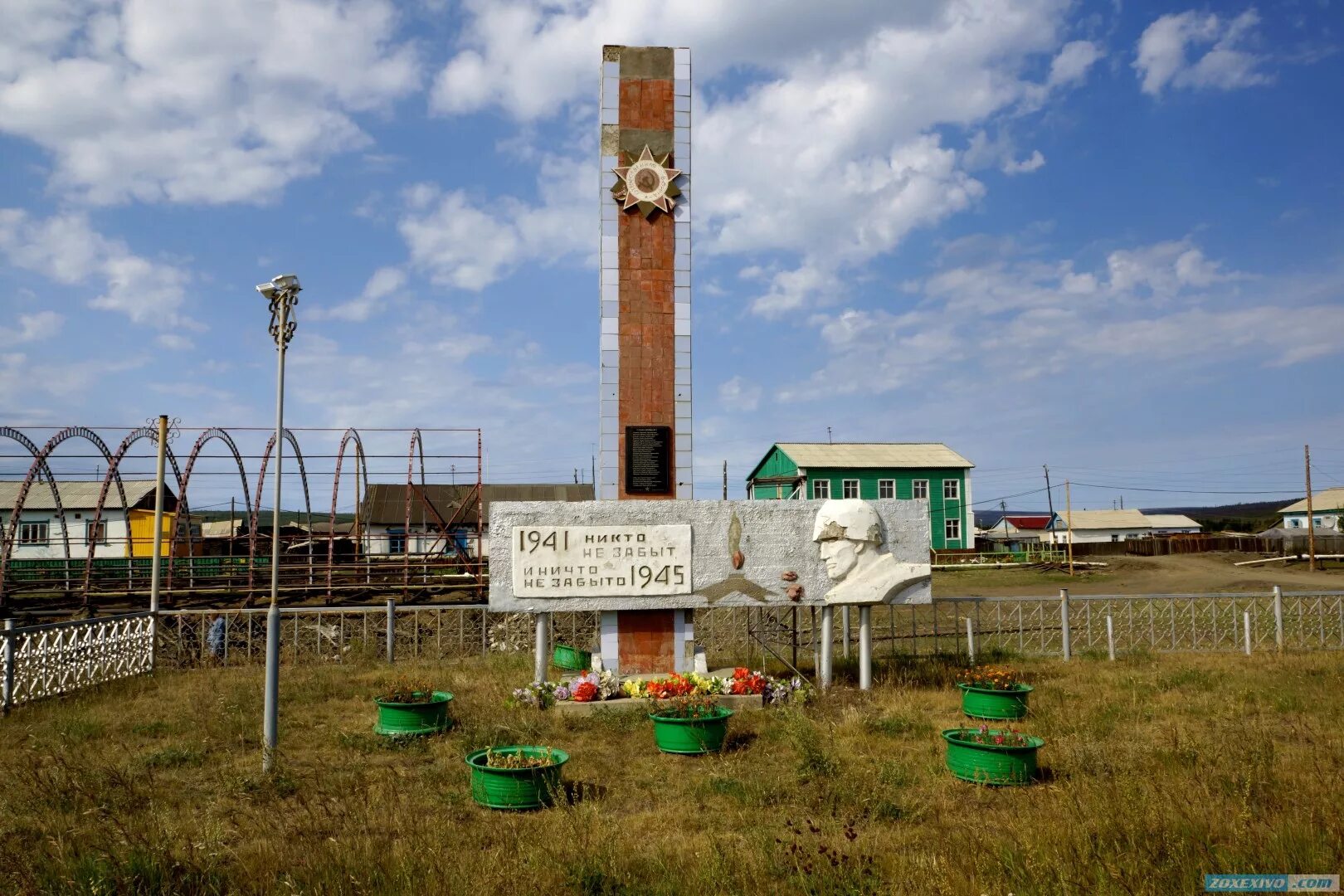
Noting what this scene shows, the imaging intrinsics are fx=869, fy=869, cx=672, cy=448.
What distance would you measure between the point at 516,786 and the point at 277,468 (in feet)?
12.5

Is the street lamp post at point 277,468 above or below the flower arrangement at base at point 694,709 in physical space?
above

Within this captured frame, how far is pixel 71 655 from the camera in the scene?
1335 cm

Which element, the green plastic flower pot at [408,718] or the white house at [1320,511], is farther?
the white house at [1320,511]

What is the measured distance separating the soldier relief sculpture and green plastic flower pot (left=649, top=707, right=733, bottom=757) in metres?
3.78

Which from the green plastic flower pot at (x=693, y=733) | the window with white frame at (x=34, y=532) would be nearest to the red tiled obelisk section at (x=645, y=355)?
the green plastic flower pot at (x=693, y=733)

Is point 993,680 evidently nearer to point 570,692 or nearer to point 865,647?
point 865,647

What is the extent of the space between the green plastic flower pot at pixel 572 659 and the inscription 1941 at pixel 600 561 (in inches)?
137

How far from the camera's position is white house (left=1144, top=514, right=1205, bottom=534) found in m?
77.9

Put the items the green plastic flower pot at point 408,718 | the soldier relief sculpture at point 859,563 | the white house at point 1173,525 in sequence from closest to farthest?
the green plastic flower pot at point 408,718
the soldier relief sculpture at point 859,563
the white house at point 1173,525

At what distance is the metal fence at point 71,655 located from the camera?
12141mm

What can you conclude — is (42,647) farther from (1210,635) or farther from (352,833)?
(1210,635)

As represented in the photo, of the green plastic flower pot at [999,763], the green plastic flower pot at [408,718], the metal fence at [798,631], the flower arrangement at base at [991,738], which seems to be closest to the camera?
the green plastic flower pot at [999,763]

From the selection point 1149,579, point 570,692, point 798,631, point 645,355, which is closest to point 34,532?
point 798,631

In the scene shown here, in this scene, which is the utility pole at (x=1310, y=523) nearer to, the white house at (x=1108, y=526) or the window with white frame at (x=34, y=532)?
the white house at (x=1108, y=526)
